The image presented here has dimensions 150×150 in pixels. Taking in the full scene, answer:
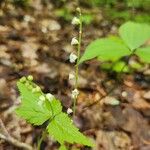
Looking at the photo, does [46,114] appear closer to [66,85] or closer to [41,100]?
[41,100]

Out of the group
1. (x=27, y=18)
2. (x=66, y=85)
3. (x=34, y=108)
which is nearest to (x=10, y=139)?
(x=34, y=108)

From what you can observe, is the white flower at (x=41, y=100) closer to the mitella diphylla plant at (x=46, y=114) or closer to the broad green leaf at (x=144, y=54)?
the mitella diphylla plant at (x=46, y=114)

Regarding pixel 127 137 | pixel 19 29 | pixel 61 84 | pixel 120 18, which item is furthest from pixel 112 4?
pixel 127 137

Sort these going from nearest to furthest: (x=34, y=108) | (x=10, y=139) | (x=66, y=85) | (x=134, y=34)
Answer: (x=34, y=108), (x=134, y=34), (x=10, y=139), (x=66, y=85)

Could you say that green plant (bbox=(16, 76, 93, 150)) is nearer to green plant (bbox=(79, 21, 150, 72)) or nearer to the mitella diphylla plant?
the mitella diphylla plant

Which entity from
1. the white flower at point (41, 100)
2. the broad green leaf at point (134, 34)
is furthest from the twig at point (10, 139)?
the broad green leaf at point (134, 34)

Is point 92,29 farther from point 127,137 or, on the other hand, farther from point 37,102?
point 37,102
